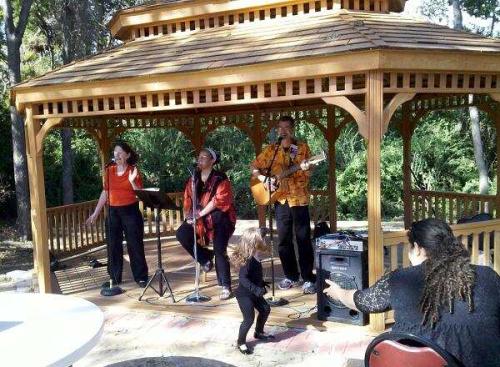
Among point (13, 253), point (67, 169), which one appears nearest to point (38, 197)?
point (13, 253)

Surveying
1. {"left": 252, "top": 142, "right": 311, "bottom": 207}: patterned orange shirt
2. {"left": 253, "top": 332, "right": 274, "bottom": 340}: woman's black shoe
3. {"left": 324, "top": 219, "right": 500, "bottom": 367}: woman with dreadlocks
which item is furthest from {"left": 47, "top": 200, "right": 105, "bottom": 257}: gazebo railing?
{"left": 324, "top": 219, "right": 500, "bottom": 367}: woman with dreadlocks

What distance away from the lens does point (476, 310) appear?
2.27 meters

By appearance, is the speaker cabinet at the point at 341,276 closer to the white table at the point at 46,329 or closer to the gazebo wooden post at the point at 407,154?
the white table at the point at 46,329

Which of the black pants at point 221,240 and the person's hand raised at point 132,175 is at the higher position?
the person's hand raised at point 132,175

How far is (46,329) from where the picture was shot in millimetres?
2926

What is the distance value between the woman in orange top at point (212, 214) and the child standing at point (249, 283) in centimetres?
124

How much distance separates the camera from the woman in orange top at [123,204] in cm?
615

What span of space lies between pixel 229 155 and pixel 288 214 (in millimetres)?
14002

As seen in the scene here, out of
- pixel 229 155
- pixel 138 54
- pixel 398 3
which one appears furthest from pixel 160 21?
pixel 229 155

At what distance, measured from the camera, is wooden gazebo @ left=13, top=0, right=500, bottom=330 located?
4707 millimetres

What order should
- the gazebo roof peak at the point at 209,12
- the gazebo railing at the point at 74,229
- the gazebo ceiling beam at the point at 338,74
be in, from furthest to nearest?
the gazebo railing at the point at 74,229 → the gazebo roof peak at the point at 209,12 → the gazebo ceiling beam at the point at 338,74

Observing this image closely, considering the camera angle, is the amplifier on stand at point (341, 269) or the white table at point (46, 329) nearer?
the white table at point (46, 329)

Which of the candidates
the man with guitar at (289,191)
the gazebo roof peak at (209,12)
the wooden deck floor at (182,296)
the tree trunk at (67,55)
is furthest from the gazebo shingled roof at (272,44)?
the tree trunk at (67,55)

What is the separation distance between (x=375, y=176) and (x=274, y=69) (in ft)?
4.72
